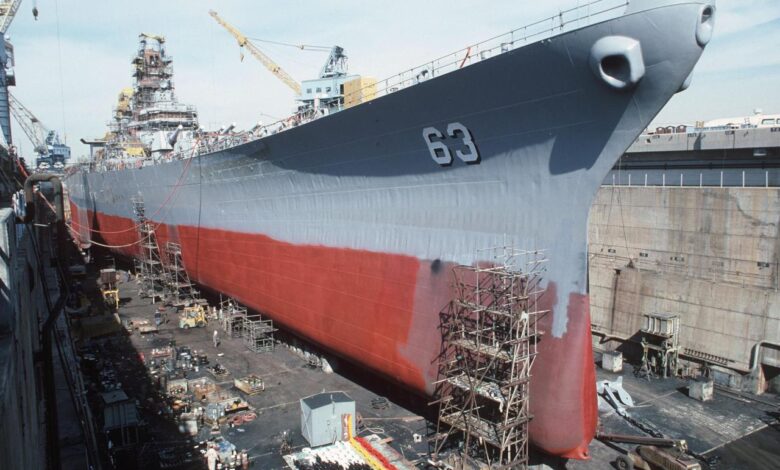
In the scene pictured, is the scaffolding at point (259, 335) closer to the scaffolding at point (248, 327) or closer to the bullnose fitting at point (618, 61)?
the scaffolding at point (248, 327)

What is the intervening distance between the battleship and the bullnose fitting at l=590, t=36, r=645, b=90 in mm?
19

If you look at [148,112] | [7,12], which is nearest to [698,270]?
[148,112]

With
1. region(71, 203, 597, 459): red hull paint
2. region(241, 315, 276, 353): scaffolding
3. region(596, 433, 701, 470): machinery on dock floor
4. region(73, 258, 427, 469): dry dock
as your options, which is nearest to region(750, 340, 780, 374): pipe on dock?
region(596, 433, 701, 470): machinery on dock floor

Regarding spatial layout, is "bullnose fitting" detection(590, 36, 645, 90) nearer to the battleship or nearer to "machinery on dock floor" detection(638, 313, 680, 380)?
the battleship

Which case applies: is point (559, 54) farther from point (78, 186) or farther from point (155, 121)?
point (78, 186)

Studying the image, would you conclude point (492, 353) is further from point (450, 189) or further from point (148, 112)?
point (148, 112)

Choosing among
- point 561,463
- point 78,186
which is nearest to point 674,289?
point 561,463

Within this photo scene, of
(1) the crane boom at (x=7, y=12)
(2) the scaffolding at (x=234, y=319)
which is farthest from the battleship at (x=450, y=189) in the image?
(1) the crane boom at (x=7, y=12)

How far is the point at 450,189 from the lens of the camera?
9.46m

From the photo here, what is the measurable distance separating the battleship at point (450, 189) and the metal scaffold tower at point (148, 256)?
7846mm

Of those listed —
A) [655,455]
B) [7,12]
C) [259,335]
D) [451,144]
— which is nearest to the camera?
[451,144]

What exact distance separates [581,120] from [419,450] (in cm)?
671

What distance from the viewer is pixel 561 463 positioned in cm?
950

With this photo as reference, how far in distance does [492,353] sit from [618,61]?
15.1ft
